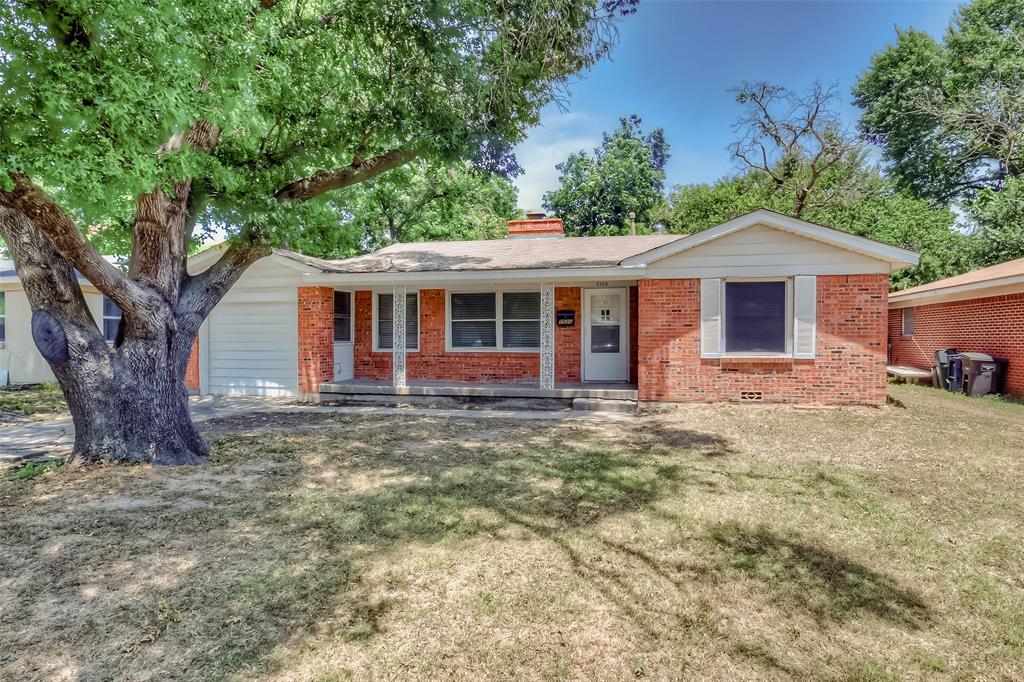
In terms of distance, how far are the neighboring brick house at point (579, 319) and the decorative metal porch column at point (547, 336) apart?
3 centimetres

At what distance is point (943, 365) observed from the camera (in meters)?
12.5

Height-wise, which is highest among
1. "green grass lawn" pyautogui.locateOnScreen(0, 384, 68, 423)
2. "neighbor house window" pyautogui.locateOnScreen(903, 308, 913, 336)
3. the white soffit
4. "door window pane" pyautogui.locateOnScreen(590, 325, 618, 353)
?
the white soffit

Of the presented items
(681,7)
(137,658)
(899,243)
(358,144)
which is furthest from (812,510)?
(899,243)

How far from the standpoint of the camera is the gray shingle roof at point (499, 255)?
423 inches

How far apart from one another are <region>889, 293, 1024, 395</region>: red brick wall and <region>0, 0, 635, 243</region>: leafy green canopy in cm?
1043

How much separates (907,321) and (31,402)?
23.1 m

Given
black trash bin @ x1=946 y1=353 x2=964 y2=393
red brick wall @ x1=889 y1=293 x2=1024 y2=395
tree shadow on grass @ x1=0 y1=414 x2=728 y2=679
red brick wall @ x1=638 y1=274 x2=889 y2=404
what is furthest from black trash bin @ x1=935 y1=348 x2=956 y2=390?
tree shadow on grass @ x1=0 y1=414 x2=728 y2=679

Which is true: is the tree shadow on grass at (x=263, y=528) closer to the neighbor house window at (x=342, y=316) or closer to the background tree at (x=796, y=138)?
the neighbor house window at (x=342, y=316)

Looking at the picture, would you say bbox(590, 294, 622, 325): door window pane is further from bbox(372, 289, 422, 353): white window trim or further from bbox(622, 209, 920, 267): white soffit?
bbox(372, 289, 422, 353): white window trim

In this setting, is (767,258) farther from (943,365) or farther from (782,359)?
(943,365)

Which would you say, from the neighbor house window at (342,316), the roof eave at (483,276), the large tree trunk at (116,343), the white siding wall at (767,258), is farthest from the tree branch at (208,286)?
the white siding wall at (767,258)

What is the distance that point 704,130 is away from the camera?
78.7 ft

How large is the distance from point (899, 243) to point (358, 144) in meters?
20.5

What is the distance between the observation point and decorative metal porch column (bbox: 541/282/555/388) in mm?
10484
